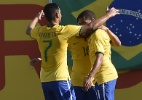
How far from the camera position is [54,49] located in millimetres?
5160

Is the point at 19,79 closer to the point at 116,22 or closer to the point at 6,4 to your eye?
the point at 6,4

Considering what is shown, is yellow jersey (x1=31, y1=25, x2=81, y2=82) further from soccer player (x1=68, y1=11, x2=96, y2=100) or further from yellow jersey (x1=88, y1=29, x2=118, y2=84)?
soccer player (x1=68, y1=11, x2=96, y2=100)

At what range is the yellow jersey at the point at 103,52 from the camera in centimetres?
545

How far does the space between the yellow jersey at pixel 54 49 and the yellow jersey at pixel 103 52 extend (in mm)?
412

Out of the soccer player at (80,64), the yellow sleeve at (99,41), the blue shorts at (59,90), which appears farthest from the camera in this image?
the soccer player at (80,64)

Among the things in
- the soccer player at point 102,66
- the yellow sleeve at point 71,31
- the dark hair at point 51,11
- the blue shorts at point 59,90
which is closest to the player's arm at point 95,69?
the soccer player at point 102,66

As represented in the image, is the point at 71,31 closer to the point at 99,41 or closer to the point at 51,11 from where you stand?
the point at 51,11

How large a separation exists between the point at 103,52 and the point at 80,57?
1.66 feet

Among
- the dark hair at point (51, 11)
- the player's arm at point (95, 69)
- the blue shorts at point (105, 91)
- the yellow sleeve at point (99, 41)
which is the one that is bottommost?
the blue shorts at point (105, 91)

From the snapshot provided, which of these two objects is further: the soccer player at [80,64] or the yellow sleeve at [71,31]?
the soccer player at [80,64]

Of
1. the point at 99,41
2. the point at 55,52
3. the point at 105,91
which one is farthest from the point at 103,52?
the point at 55,52

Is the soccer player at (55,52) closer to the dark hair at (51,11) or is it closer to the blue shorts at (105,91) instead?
the dark hair at (51,11)

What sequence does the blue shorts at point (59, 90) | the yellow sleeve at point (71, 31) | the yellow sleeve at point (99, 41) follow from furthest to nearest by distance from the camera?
the yellow sleeve at point (99, 41)
the blue shorts at point (59, 90)
the yellow sleeve at point (71, 31)

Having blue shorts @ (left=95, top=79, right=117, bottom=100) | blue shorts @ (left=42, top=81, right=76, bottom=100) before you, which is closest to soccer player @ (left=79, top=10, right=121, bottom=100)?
blue shorts @ (left=95, top=79, right=117, bottom=100)
